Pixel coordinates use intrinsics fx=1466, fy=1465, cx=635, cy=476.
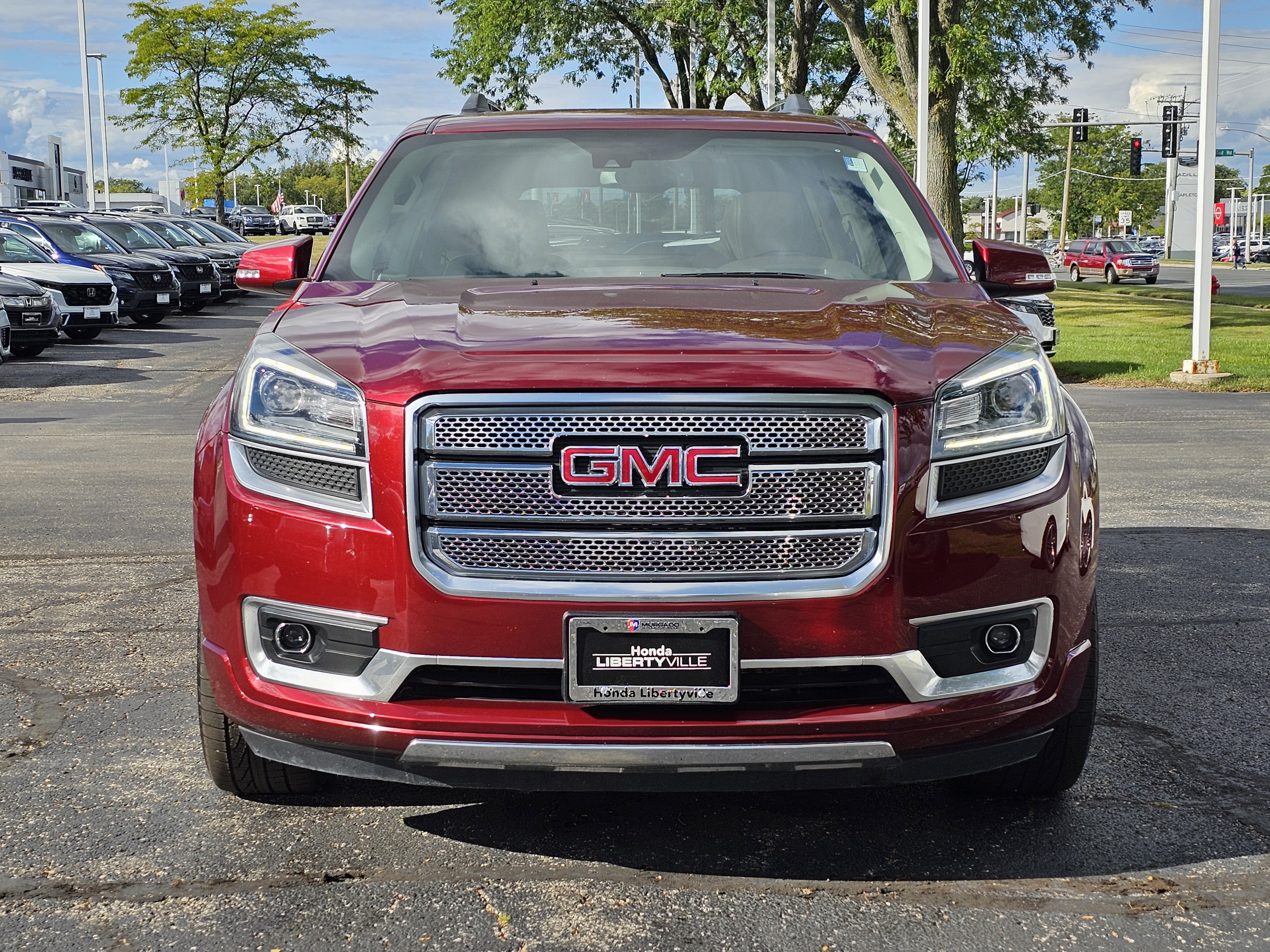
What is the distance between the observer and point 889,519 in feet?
10.0

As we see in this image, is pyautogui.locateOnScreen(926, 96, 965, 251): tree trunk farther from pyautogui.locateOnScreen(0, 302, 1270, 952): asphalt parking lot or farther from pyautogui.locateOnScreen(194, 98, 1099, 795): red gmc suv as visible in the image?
pyautogui.locateOnScreen(194, 98, 1099, 795): red gmc suv

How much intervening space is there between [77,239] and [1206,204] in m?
18.2

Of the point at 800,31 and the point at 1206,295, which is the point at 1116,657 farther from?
the point at 800,31

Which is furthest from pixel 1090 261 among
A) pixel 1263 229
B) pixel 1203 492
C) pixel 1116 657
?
pixel 1263 229

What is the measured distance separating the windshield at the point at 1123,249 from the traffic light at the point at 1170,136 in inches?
276

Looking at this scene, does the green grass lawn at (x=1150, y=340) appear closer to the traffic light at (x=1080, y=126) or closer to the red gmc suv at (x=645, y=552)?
the red gmc suv at (x=645, y=552)

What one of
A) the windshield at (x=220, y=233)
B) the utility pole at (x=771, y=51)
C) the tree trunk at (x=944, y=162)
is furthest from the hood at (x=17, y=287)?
the utility pole at (x=771, y=51)

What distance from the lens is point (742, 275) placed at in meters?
4.24

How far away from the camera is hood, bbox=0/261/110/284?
70.7ft

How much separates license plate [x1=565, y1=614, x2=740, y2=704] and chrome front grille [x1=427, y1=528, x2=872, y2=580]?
0.10 meters

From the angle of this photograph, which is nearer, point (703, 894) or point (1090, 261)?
point (703, 894)

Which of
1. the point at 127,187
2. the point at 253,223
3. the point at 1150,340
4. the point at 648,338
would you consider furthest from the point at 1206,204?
the point at 127,187

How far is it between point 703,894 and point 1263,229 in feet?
523

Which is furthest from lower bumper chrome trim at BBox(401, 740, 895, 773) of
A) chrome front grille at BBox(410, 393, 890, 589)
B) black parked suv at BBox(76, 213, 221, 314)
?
black parked suv at BBox(76, 213, 221, 314)
